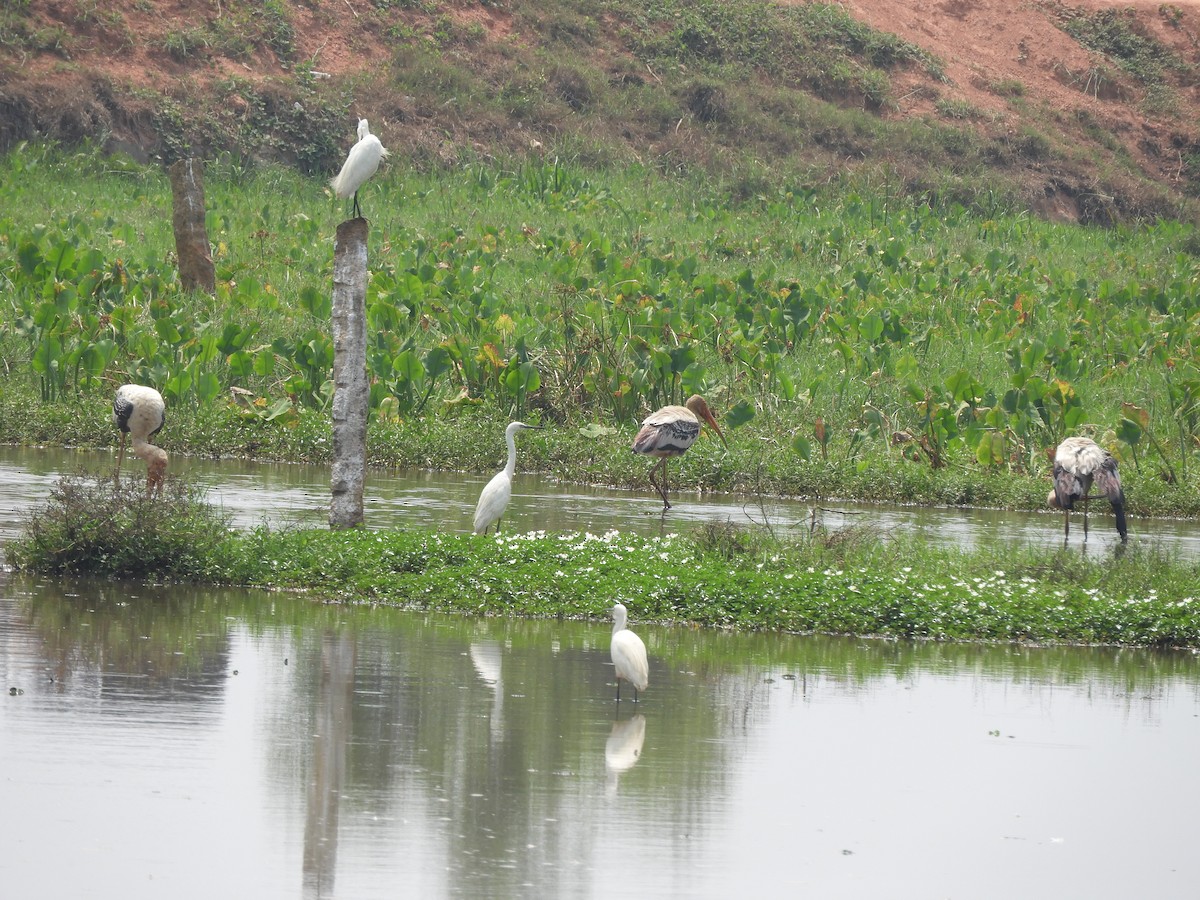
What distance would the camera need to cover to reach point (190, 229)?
906 inches

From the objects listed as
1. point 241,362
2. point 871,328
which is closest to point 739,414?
point 871,328

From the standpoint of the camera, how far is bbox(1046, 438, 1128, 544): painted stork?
51.6 feet

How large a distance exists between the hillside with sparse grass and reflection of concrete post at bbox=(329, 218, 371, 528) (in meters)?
21.8

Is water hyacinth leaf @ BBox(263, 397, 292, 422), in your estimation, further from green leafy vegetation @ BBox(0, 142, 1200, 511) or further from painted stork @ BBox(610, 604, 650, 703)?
painted stork @ BBox(610, 604, 650, 703)

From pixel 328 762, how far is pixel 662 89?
3442 centimetres

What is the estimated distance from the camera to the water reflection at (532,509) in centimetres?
1457

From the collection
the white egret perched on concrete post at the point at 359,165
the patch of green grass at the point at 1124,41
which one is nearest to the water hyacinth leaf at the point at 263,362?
the white egret perched on concrete post at the point at 359,165

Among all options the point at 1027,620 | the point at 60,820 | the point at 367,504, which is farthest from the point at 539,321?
the point at 60,820

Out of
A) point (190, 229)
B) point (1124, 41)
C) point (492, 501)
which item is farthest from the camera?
point (1124, 41)

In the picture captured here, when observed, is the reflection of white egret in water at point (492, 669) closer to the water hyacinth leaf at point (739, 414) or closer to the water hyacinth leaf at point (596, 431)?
the water hyacinth leaf at point (596, 431)

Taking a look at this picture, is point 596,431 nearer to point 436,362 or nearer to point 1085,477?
point 436,362

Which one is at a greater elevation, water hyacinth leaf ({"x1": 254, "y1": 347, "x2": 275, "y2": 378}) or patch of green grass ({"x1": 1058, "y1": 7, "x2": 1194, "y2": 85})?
patch of green grass ({"x1": 1058, "y1": 7, "x2": 1194, "y2": 85})

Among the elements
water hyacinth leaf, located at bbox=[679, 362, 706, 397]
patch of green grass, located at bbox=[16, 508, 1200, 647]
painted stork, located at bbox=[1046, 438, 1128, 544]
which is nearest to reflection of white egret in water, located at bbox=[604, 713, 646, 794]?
patch of green grass, located at bbox=[16, 508, 1200, 647]

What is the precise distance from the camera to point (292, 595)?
36.7 feet
